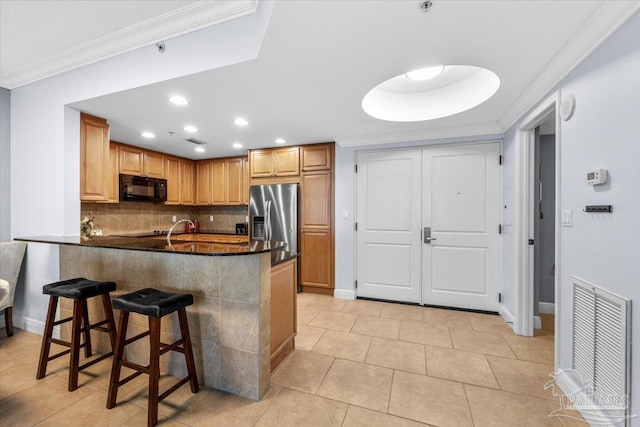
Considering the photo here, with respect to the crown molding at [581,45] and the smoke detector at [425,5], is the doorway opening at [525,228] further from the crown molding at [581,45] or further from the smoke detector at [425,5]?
the smoke detector at [425,5]

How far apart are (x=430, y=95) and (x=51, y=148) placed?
397cm

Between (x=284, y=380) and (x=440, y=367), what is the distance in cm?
124

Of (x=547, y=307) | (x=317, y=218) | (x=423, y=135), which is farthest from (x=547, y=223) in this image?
(x=317, y=218)

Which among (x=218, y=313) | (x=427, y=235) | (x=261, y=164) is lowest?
(x=218, y=313)

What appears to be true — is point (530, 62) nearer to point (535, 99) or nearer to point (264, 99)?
point (535, 99)

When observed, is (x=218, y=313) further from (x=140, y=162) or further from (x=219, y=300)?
(x=140, y=162)

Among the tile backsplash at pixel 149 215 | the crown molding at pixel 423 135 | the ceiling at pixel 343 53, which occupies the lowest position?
the tile backsplash at pixel 149 215

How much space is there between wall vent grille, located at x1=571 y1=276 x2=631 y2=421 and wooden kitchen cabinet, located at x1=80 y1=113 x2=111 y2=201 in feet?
13.8

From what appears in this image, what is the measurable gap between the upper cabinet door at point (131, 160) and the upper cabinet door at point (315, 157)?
262cm

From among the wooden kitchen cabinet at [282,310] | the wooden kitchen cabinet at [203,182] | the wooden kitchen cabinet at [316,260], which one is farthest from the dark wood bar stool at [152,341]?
the wooden kitchen cabinet at [203,182]

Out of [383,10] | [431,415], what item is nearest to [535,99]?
[383,10]

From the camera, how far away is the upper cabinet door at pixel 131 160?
3.92 meters

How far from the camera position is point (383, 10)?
1360 mm

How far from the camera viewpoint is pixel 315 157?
153 inches
